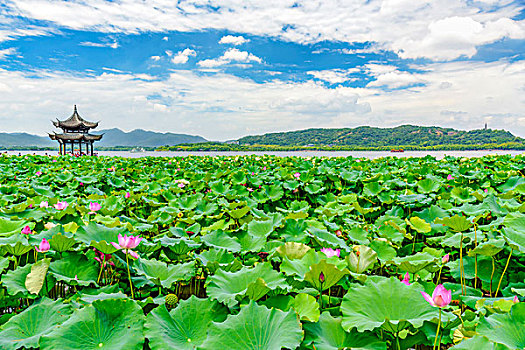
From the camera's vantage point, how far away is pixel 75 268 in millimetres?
1795

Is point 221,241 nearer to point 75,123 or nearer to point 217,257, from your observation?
point 217,257

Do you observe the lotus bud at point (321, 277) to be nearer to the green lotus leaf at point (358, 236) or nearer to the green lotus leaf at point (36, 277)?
the green lotus leaf at point (358, 236)

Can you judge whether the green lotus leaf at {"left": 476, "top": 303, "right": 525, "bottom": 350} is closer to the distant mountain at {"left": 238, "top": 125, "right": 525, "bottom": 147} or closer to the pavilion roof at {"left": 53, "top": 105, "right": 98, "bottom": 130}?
the pavilion roof at {"left": 53, "top": 105, "right": 98, "bottom": 130}

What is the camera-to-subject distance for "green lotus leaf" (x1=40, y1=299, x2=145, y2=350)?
121cm

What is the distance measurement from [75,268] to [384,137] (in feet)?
226

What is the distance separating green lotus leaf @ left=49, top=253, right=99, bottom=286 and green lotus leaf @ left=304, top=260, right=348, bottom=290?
1.12 m

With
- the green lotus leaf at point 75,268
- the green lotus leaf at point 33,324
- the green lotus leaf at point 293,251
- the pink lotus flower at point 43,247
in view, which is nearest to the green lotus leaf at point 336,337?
the green lotus leaf at point 293,251

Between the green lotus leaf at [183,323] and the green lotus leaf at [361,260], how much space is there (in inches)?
27.8

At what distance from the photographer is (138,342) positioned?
123 cm

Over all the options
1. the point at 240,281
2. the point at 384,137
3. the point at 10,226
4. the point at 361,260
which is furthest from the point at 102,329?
the point at 384,137

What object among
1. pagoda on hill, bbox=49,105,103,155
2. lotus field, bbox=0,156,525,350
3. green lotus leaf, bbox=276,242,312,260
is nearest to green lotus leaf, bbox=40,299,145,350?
lotus field, bbox=0,156,525,350

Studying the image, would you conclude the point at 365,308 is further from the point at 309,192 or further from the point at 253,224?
the point at 309,192

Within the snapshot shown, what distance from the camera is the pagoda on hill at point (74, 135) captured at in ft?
104

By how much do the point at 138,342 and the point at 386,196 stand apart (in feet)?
12.3
